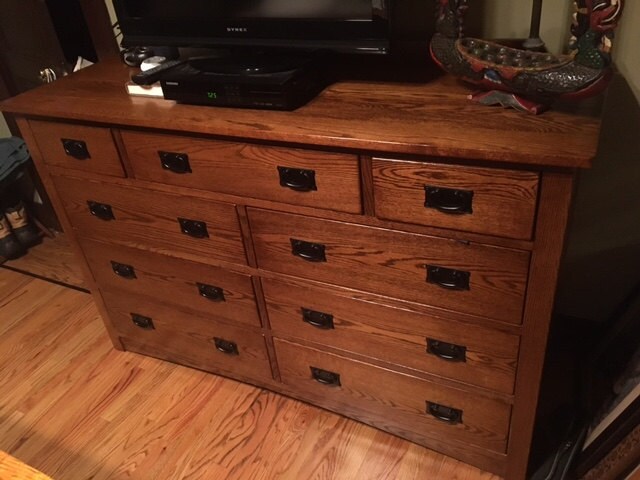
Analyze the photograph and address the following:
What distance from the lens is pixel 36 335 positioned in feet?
6.71

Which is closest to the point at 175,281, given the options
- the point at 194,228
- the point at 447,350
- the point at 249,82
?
the point at 194,228

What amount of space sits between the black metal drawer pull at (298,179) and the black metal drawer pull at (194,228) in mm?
301

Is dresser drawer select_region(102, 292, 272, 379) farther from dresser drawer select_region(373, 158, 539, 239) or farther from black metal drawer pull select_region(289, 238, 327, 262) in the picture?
dresser drawer select_region(373, 158, 539, 239)

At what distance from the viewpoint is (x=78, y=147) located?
4.71 feet

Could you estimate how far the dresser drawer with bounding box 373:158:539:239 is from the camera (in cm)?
97

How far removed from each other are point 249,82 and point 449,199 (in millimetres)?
482

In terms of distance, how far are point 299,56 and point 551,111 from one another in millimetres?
570

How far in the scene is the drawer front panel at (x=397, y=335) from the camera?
1.20 m

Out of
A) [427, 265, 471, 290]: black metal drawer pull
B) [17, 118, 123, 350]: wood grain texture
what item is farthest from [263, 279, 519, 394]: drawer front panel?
[17, 118, 123, 350]: wood grain texture

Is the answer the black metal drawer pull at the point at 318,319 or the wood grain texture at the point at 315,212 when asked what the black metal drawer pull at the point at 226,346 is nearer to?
the black metal drawer pull at the point at 318,319

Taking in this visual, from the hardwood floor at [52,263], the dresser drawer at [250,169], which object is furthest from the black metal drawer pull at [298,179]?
the hardwood floor at [52,263]

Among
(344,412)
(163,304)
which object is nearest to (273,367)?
(344,412)

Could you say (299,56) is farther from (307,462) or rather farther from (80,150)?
(307,462)

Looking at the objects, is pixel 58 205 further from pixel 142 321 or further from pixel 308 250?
pixel 308 250
